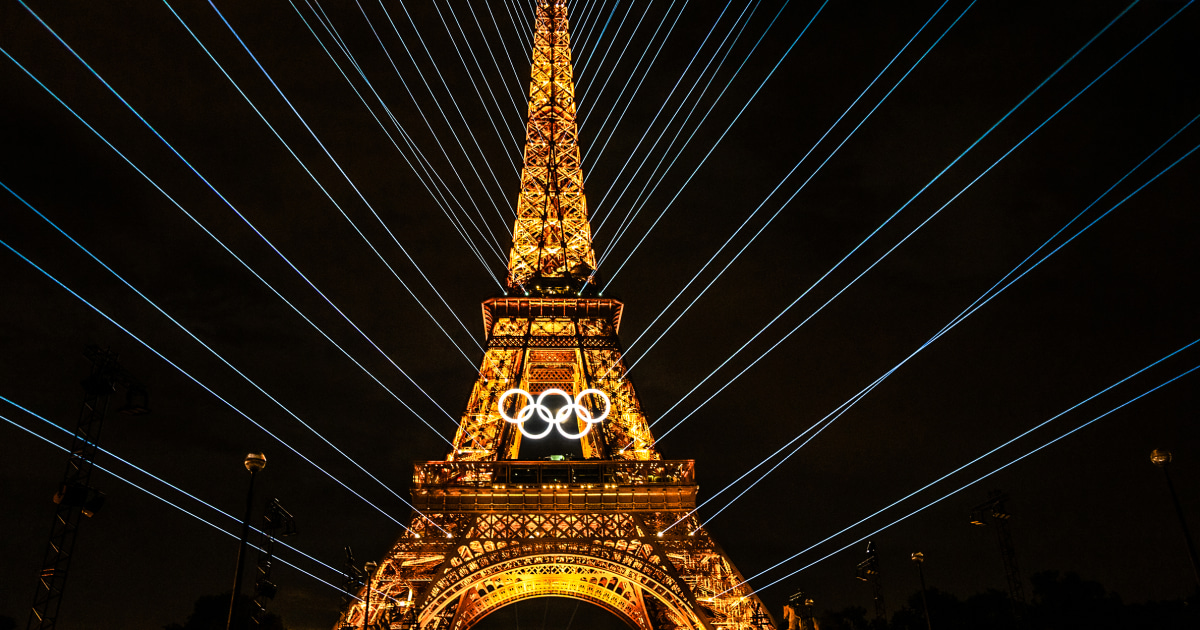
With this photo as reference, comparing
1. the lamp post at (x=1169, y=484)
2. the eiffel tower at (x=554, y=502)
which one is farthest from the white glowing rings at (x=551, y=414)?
the lamp post at (x=1169, y=484)

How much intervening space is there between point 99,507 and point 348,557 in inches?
369

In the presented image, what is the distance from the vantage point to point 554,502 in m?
30.8

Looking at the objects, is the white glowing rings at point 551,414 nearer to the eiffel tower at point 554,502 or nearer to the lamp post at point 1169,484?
the eiffel tower at point 554,502

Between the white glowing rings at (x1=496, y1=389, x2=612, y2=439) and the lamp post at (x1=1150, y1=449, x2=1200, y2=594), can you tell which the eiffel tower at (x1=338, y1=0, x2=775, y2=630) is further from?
the lamp post at (x1=1150, y1=449, x2=1200, y2=594)

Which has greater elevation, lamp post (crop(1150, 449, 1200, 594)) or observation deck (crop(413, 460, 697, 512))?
observation deck (crop(413, 460, 697, 512))

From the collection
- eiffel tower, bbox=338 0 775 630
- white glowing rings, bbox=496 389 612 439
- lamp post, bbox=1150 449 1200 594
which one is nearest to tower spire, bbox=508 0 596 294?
eiffel tower, bbox=338 0 775 630

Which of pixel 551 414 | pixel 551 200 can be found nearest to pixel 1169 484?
pixel 551 414

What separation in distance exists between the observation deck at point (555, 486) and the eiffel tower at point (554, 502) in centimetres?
4

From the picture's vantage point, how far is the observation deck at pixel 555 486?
30.6m

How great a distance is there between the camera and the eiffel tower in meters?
27.8

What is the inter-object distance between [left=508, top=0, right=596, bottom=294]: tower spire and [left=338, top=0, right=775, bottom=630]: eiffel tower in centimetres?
10

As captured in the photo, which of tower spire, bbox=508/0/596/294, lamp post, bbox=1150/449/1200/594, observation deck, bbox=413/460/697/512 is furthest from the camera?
tower spire, bbox=508/0/596/294

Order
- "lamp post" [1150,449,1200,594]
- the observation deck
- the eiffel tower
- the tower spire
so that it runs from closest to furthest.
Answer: "lamp post" [1150,449,1200,594]
the eiffel tower
the observation deck
the tower spire

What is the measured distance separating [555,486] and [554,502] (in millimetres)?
622
